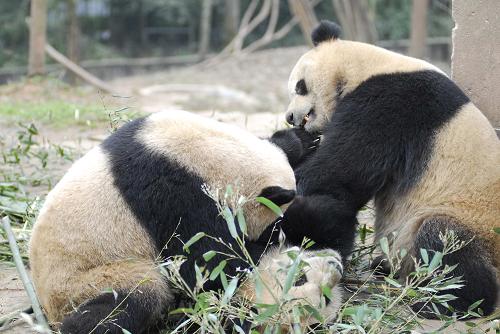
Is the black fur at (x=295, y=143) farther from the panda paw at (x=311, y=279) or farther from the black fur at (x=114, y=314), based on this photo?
the black fur at (x=114, y=314)

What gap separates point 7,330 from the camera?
3.41 meters

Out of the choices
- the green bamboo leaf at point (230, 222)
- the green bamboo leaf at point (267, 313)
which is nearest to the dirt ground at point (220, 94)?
the green bamboo leaf at point (230, 222)

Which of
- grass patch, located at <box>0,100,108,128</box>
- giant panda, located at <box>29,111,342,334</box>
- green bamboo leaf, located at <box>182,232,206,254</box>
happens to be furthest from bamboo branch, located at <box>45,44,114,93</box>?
green bamboo leaf, located at <box>182,232,206,254</box>

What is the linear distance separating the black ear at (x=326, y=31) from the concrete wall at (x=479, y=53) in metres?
0.90

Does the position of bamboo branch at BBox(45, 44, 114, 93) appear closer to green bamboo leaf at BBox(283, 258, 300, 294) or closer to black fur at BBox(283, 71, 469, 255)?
black fur at BBox(283, 71, 469, 255)

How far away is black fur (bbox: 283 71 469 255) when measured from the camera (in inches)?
150

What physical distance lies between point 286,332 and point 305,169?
1.04 m

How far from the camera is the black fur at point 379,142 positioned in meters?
3.81

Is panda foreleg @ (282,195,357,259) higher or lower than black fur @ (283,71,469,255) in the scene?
lower

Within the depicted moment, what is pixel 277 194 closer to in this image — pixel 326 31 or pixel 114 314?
pixel 114 314

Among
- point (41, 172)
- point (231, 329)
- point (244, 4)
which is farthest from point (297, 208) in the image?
point (244, 4)

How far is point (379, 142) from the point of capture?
382 cm

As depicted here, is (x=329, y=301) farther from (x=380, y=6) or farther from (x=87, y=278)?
(x=380, y=6)

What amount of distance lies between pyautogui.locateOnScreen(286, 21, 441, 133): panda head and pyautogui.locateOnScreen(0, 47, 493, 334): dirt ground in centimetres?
295
